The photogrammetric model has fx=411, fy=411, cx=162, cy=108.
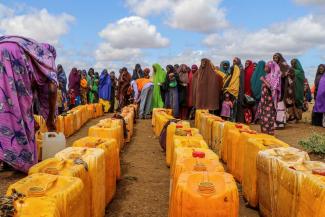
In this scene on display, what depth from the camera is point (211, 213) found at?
2736 millimetres

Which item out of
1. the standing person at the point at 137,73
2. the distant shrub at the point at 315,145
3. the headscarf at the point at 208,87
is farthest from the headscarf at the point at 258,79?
the standing person at the point at 137,73

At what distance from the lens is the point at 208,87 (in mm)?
11375

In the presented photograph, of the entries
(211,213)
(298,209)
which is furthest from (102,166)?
(298,209)

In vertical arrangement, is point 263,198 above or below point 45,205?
below

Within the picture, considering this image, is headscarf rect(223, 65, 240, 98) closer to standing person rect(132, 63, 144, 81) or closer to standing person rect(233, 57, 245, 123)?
standing person rect(233, 57, 245, 123)

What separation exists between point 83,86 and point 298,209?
1525 cm

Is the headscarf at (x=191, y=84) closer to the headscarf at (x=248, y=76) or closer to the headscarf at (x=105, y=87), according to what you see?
the headscarf at (x=248, y=76)

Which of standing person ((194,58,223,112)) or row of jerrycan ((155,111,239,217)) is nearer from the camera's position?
row of jerrycan ((155,111,239,217))

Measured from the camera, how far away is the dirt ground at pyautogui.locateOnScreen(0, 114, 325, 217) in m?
4.20

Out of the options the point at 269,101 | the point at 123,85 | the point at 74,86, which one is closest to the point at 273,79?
the point at 269,101

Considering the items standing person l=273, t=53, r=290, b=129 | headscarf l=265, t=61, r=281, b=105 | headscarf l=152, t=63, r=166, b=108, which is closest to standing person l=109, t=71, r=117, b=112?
headscarf l=152, t=63, r=166, b=108

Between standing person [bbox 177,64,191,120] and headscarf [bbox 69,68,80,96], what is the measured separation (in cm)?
553

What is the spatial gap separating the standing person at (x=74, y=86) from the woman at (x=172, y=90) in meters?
5.59

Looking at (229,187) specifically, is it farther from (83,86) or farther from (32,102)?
(83,86)
